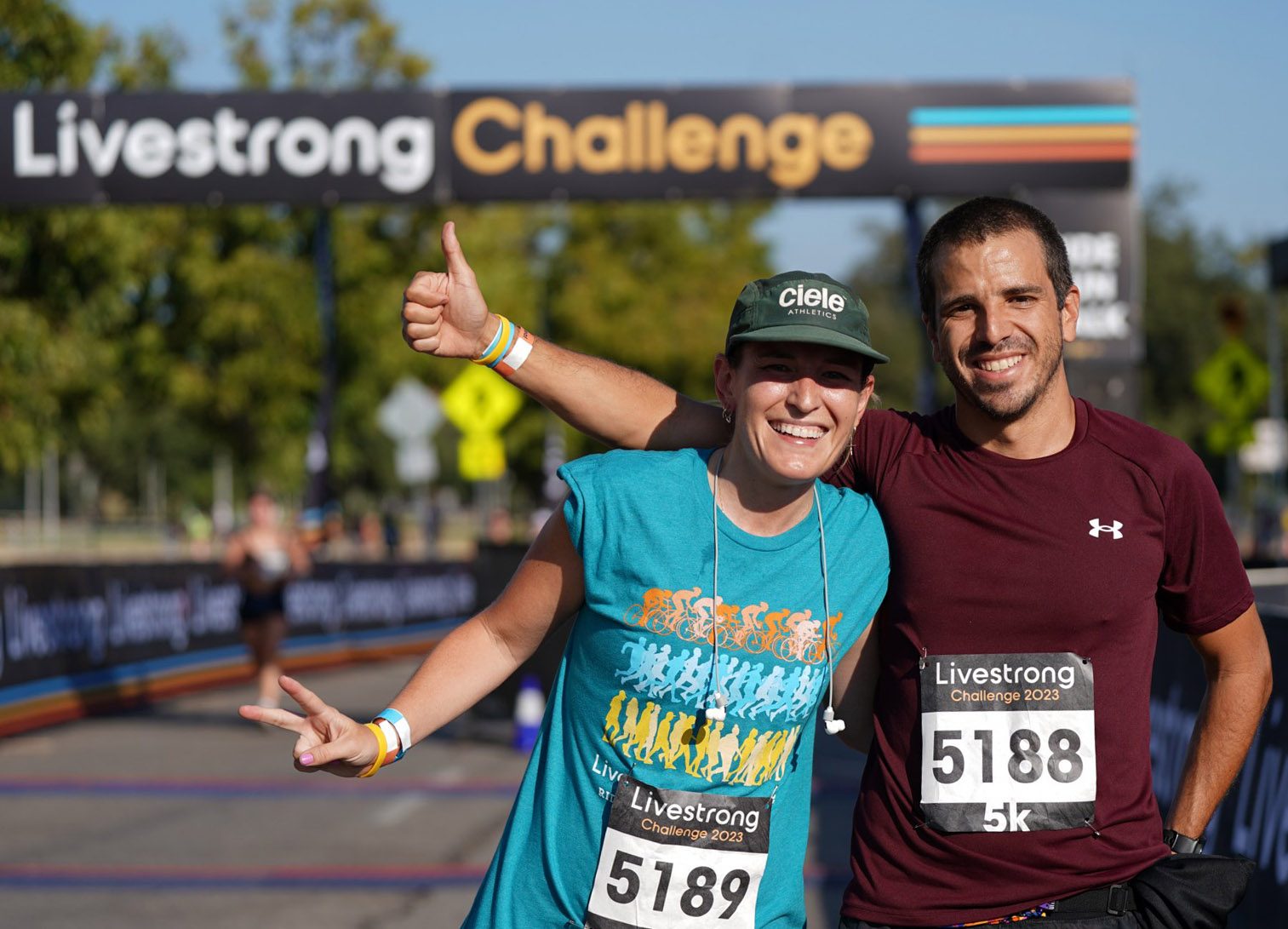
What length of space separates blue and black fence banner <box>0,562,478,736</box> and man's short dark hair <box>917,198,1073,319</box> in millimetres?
12600

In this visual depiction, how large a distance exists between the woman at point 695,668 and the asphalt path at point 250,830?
4.42 meters

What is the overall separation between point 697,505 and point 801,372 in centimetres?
33

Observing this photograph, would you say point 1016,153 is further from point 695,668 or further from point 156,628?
point 695,668

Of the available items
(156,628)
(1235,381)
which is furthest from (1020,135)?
(1235,381)

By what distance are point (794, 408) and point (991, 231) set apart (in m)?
0.58

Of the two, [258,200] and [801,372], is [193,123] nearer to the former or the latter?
[258,200]

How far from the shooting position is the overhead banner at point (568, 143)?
45.2ft

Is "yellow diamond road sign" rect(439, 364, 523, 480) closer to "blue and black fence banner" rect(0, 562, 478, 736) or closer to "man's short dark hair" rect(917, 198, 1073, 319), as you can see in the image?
"blue and black fence banner" rect(0, 562, 478, 736)

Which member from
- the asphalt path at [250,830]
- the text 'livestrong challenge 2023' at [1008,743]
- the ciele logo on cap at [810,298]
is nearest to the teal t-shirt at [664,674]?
the text 'livestrong challenge 2023' at [1008,743]

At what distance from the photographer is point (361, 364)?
127 ft

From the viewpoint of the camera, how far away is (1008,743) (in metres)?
3.43

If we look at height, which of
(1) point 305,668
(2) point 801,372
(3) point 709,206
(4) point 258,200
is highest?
(3) point 709,206

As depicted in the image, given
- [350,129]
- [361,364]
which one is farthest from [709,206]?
[350,129]

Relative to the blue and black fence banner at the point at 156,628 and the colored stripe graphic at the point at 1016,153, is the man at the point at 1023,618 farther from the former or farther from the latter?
the blue and black fence banner at the point at 156,628
